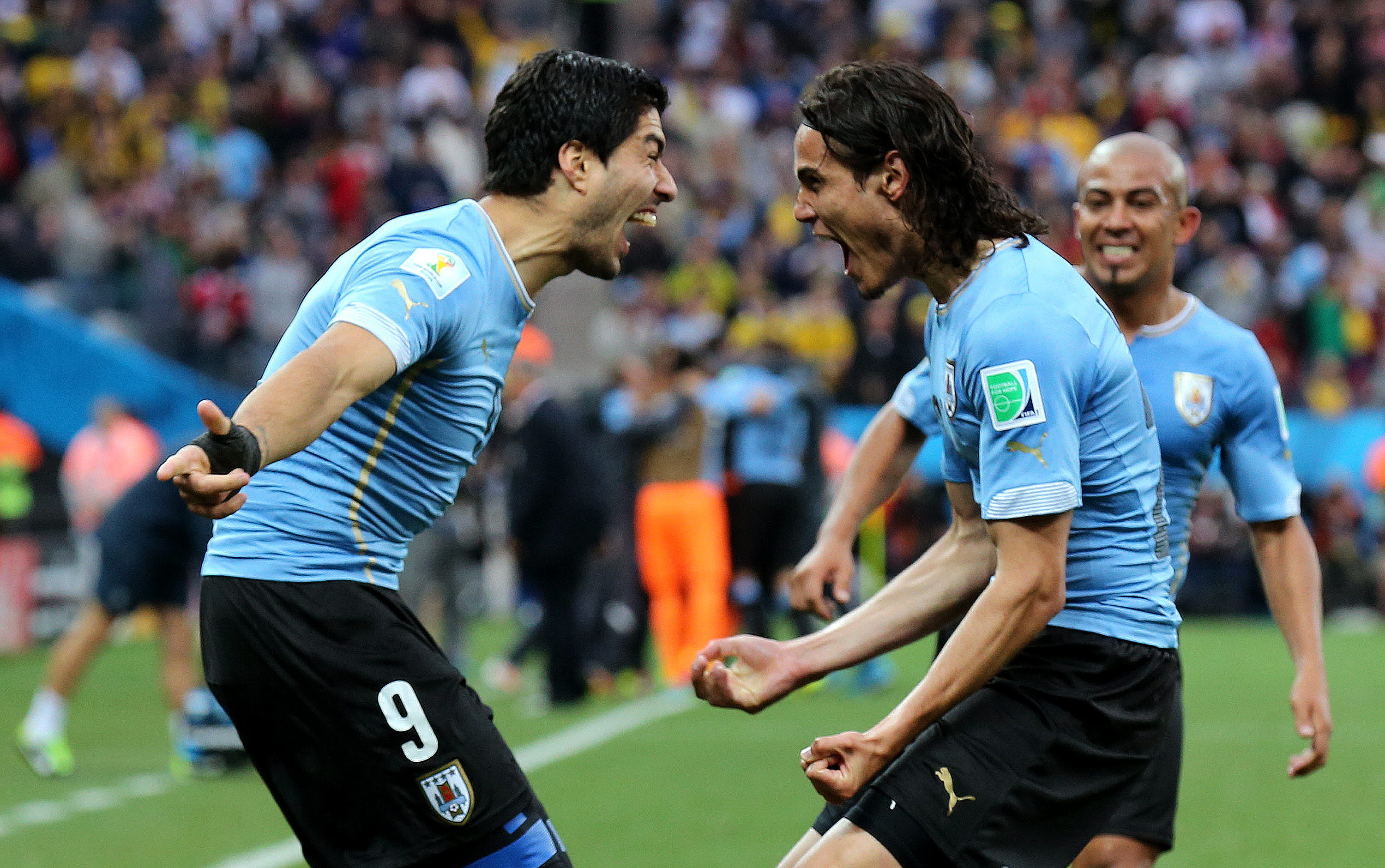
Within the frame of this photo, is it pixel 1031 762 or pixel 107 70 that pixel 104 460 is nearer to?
pixel 107 70

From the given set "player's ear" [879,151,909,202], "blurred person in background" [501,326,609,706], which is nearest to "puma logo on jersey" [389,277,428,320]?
"player's ear" [879,151,909,202]

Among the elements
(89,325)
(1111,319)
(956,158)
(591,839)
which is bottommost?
(591,839)

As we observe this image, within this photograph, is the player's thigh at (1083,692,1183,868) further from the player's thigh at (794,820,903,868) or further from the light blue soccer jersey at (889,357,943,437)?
the player's thigh at (794,820,903,868)

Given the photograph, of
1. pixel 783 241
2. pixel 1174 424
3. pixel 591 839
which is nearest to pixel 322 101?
pixel 783 241

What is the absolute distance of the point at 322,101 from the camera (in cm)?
2319

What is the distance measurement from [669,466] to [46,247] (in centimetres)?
1041

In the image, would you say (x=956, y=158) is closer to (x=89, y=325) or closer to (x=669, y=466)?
(x=669, y=466)

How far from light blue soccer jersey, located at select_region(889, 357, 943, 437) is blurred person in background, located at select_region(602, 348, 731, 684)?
780 centimetres

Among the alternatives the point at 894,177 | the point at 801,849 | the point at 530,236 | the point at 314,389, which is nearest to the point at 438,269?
the point at 530,236

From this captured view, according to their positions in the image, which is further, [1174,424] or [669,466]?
[669,466]

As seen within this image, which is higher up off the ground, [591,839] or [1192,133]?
[1192,133]

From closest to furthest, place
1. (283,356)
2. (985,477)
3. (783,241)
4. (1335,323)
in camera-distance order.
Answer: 1. (985,477)
2. (283,356)
3. (1335,323)
4. (783,241)

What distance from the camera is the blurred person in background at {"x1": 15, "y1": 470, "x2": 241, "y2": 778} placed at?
953 centimetres

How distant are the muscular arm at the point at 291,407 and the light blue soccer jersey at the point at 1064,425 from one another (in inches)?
46.3
